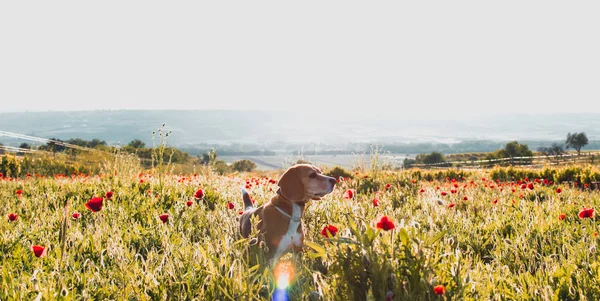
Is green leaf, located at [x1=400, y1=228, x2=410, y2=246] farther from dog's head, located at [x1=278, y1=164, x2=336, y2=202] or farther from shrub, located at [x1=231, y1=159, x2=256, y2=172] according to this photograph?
shrub, located at [x1=231, y1=159, x2=256, y2=172]

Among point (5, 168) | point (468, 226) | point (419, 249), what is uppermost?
point (419, 249)

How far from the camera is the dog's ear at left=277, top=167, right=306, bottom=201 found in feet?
10.8

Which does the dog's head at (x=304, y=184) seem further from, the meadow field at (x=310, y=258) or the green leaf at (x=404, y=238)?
the green leaf at (x=404, y=238)

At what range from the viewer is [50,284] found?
7.68ft

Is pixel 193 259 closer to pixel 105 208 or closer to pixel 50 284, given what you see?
pixel 50 284

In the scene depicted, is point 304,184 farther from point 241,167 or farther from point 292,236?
point 241,167

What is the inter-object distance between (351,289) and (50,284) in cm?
168

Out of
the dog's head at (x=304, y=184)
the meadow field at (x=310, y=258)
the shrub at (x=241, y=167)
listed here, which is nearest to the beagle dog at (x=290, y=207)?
the dog's head at (x=304, y=184)

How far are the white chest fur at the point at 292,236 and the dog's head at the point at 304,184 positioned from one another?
0.36 feet

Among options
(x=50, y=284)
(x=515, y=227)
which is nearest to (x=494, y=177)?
(x=515, y=227)

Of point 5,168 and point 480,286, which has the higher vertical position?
point 480,286

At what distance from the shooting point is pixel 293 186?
131 inches

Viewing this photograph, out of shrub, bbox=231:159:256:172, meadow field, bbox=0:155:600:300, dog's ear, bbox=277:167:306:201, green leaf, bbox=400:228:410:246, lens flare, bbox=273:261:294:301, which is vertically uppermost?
dog's ear, bbox=277:167:306:201

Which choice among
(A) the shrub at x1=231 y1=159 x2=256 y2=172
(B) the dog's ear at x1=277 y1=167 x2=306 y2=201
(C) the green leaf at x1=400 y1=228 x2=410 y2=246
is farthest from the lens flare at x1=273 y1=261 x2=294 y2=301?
(A) the shrub at x1=231 y1=159 x2=256 y2=172
